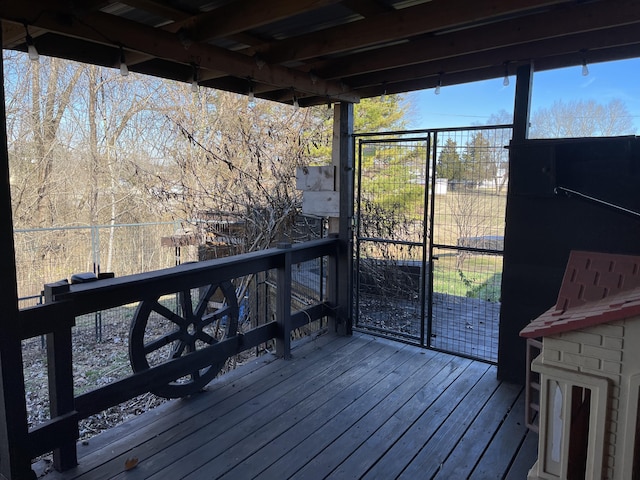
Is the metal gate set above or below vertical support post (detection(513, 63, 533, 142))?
below

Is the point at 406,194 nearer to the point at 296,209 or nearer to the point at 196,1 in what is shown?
the point at 296,209

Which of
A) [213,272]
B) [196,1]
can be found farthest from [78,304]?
[196,1]

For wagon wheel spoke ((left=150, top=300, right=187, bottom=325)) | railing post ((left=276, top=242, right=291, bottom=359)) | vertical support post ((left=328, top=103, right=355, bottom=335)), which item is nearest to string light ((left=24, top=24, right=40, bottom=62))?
wagon wheel spoke ((left=150, top=300, right=187, bottom=325))

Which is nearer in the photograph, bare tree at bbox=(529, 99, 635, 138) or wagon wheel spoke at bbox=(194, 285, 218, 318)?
bare tree at bbox=(529, 99, 635, 138)

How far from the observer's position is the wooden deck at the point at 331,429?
83.5 inches

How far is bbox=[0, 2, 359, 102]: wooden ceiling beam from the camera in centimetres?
192

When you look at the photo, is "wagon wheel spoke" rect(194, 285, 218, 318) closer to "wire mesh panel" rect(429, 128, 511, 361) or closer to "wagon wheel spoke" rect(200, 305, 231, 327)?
"wagon wheel spoke" rect(200, 305, 231, 327)

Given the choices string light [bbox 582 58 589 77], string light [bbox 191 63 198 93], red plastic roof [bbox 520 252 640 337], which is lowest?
red plastic roof [bbox 520 252 640 337]

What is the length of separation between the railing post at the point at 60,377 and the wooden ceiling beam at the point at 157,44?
1196 millimetres

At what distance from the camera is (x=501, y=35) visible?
7.96 feet

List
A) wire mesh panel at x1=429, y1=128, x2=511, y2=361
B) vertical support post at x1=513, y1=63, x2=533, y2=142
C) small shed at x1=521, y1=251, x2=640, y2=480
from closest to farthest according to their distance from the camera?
small shed at x1=521, y1=251, x2=640, y2=480 → vertical support post at x1=513, y1=63, x2=533, y2=142 → wire mesh panel at x1=429, y1=128, x2=511, y2=361

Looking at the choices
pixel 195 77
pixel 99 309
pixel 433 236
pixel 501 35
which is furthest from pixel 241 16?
pixel 433 236

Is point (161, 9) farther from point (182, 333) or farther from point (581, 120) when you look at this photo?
point (581, 120)

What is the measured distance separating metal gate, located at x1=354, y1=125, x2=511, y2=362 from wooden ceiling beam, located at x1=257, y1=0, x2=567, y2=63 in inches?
47.2
